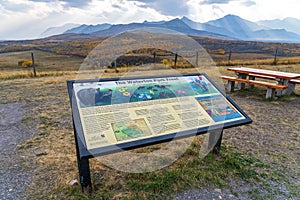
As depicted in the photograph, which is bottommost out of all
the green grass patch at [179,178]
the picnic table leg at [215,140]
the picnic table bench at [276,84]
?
the green grass patch at [179,178]

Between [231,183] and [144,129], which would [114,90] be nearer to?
[144,129]

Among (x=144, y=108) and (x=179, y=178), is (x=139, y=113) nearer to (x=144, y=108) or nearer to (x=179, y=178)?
(x=144, y=108)

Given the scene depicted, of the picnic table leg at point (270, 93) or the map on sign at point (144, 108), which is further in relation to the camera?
the picnic table leg at point (270, 93)

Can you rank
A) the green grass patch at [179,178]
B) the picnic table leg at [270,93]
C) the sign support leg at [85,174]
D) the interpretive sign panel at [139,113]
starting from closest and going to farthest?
1. the interpretive sign panel at [139,113]
2. the sign support leg at [85,174]
3. the green grass patch at [179,178]
4. the picnic table leg at [270,93]

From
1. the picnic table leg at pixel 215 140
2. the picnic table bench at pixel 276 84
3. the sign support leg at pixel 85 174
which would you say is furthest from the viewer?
the picnic table bench at pixel 276 84

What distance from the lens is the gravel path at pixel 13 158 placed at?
2375mm

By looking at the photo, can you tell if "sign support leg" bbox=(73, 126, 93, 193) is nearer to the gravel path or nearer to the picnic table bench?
the gravel path

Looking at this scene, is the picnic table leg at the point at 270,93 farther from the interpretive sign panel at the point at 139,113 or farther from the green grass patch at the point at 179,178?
the interpretive sign panel at the point at 139,113

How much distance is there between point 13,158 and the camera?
Result: 3.00 m

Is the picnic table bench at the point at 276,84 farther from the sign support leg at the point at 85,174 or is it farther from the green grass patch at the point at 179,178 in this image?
the sign support leg at the point at 85,174

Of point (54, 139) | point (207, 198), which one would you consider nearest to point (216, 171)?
point (207, 198)

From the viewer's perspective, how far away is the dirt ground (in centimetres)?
242

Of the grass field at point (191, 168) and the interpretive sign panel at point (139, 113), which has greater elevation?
the interpretive sign panel at point (139, 113)

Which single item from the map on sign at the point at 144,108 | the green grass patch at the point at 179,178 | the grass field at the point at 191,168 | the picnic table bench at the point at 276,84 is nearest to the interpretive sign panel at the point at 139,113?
the map on sign at the point at 144,108
